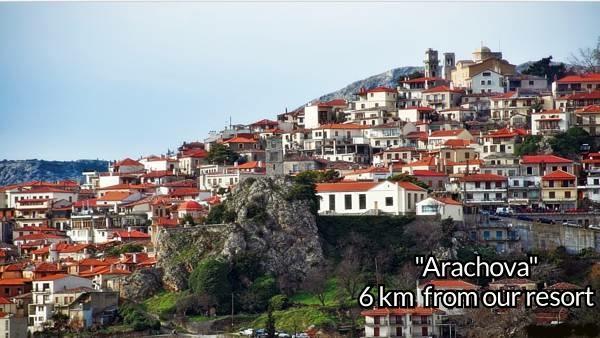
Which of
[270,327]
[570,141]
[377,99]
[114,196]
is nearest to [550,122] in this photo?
[570,141]

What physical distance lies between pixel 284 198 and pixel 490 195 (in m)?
10.6

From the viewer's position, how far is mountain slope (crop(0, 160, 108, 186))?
454 ft

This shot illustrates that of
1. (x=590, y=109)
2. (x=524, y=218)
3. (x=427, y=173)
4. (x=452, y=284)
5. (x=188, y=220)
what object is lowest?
(x=452, y=284)

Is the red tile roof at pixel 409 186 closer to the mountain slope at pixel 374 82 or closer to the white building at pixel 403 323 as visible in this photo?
the white building at pixel 403 323

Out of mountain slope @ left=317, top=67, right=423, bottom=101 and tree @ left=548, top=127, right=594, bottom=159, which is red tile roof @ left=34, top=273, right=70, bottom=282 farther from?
mountain slope @ left=317, top=67, right=423, bottom=101

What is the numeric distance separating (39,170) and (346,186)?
64093 mm

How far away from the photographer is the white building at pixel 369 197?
7912 centimetres

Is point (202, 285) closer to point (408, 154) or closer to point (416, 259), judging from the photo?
point (416, 259)

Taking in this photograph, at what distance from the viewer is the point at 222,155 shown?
321ft

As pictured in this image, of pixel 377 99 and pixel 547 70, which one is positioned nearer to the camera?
pixel 377 99

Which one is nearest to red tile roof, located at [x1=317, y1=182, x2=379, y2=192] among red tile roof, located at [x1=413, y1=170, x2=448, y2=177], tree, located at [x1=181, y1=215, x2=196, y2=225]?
red tile roof, located at [x1=413, y1=170, x2=448, y2=177]

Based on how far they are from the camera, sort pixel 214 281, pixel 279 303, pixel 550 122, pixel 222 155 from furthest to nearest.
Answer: pixel 222 155
pixel 550 122
pixel 214 281
pixel 279 303

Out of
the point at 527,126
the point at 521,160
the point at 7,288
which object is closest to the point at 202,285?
the point at 7,288

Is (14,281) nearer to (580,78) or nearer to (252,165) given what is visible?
(252,165)
